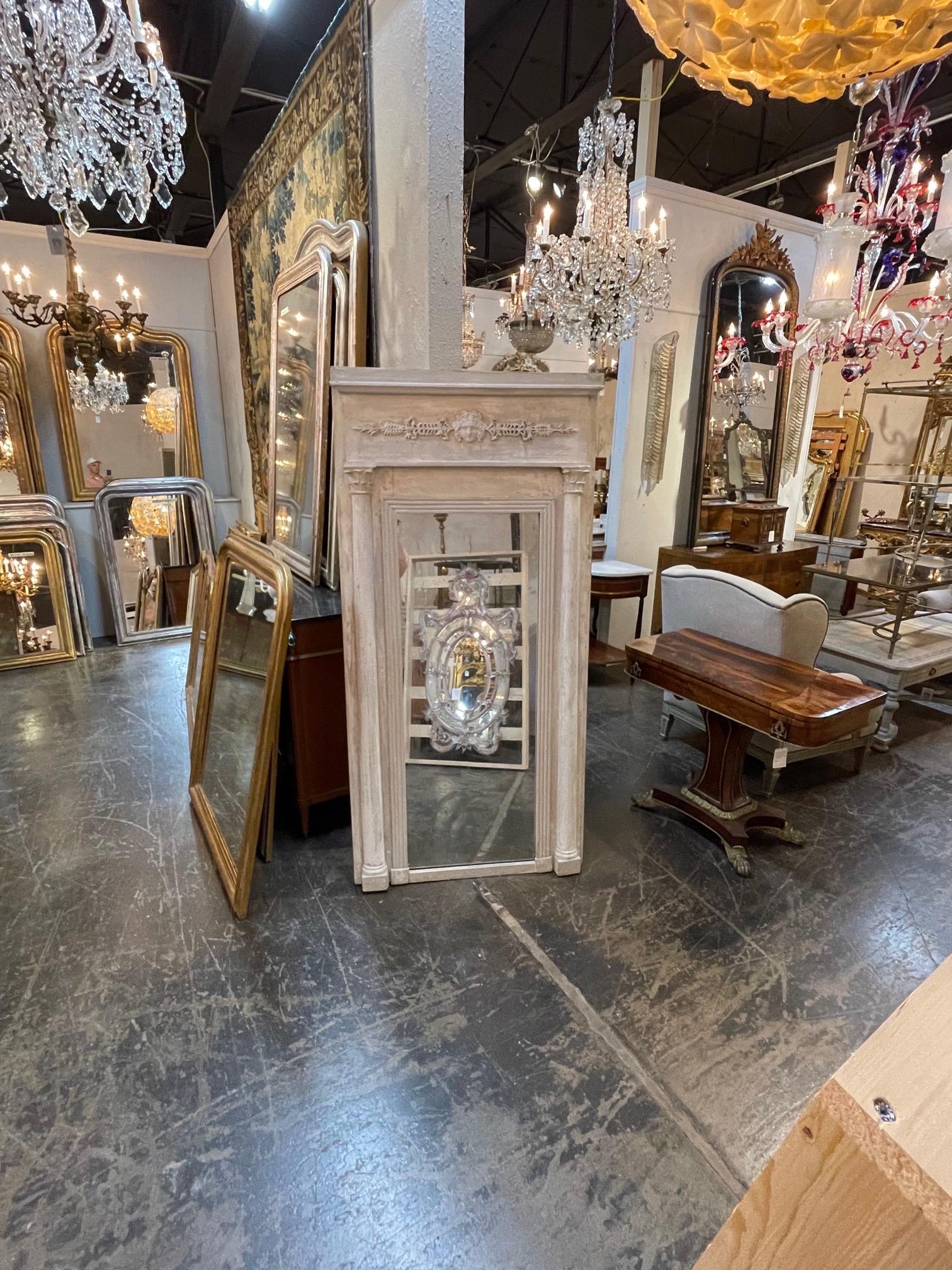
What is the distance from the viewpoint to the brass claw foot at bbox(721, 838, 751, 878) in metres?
2.25

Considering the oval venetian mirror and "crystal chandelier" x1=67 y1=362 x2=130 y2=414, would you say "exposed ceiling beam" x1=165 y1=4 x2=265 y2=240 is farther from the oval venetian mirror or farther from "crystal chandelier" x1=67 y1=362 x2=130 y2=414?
the oval venetian mirror

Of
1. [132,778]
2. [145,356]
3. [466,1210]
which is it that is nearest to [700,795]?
[466,1210]

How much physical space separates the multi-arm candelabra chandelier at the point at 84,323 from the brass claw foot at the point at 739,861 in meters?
4.02

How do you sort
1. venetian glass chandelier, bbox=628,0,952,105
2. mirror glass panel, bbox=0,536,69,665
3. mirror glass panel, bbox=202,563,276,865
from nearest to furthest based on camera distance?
1. venetian glass chandelier, bbox=628,0,952,105
2. mirror glass panel, bbox=202,563,276,865
3. mirror glass panel, bbox=0,536,69,665

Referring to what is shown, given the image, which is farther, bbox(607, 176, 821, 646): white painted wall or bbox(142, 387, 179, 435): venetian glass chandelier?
bbox(142, 387, 179, 435): venetian glass chandelier

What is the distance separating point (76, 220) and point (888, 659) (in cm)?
413

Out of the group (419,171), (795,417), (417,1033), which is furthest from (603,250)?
(417,1033)

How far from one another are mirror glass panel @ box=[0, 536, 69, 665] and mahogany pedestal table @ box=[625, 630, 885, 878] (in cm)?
389

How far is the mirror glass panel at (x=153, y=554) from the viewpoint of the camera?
15.1ft

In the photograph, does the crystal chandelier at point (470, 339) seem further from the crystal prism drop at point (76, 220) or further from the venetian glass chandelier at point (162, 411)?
the crystal prism drop at point (76, 220)

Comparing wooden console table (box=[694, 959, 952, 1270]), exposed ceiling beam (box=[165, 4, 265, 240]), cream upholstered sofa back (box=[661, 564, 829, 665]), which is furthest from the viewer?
exposed ceiling beam (box=[165, 4, 265, 240])

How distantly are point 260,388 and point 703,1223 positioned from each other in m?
4.11

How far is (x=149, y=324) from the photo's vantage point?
15.4ft

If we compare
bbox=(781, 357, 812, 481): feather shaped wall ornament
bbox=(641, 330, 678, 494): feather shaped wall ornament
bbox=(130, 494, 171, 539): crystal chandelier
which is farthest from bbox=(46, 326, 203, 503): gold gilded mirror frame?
bbox=(781, 357, 812, 481): feather shaped wall ornament
